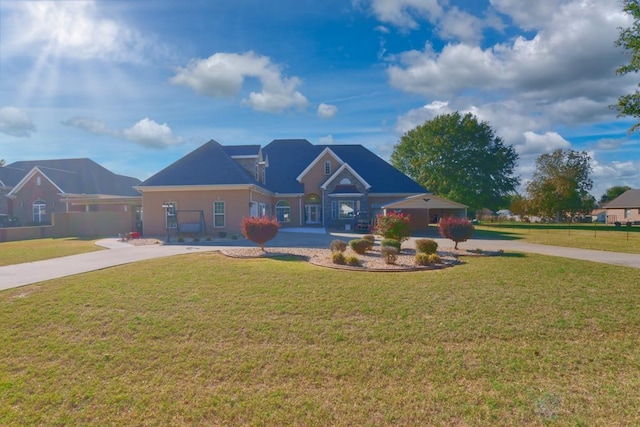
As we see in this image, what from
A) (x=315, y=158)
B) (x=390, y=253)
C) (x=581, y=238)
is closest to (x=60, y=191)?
(x=315, y=158)

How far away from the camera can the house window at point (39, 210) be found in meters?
35.0

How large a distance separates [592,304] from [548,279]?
6.47ft

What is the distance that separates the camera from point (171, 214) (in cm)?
2314

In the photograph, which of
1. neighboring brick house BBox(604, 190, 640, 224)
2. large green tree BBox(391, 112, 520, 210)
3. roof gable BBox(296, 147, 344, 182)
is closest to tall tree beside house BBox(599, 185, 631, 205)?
neighboring brick house BBox(604, 190, 640, 224)

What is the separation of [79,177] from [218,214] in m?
24.6

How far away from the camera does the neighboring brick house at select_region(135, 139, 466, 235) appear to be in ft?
78.3

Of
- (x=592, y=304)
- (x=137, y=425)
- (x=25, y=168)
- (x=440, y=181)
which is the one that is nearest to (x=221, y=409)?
(x=137, y=425)

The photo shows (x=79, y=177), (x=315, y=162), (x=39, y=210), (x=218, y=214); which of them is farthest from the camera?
(x=79, y=177)

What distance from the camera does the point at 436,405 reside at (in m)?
4.51

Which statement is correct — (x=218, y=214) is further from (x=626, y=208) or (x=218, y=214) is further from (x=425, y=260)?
(x=626, y=208)

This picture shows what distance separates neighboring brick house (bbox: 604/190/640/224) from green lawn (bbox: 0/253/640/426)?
65.6m

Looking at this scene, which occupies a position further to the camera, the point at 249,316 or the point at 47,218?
the point at 47,218

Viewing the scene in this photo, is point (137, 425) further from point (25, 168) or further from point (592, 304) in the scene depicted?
point (25, 168)

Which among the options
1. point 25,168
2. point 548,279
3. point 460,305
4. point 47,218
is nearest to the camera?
point 460,305
